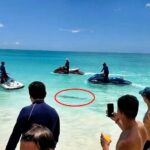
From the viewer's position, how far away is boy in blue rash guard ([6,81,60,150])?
12.7 feet

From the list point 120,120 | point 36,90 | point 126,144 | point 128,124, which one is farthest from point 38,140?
point 36,90

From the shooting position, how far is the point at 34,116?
12.7 feet

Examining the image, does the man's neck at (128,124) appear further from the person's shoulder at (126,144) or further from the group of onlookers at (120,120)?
the person's shoulder at (126,144)

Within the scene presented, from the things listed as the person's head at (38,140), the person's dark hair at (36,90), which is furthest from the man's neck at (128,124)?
the person's head at (38,140)

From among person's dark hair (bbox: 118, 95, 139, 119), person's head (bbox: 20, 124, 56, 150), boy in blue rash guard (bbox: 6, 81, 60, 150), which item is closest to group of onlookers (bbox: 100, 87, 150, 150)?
person's dark hair (bbox: 118, 95, 139, 119)

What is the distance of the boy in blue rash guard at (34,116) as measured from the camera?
3.87 meters

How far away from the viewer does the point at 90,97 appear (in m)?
18.8

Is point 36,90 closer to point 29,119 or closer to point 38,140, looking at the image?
point 29,119

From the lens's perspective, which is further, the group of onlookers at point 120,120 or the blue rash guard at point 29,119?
the blue rash guard at point 29,119

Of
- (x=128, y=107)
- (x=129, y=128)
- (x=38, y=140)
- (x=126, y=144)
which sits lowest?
(x=126, y=144)

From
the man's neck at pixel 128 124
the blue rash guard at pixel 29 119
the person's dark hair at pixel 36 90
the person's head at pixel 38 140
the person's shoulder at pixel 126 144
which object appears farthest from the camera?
the person's dark hair at pixel 36 90

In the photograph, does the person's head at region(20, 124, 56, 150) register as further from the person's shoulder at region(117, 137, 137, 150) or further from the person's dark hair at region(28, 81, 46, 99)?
the person's dark hair at region(28, 81, 46, 99)

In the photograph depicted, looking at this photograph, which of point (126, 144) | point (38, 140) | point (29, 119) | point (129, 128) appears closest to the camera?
point (38, 140)

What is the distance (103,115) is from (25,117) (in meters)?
9.39
